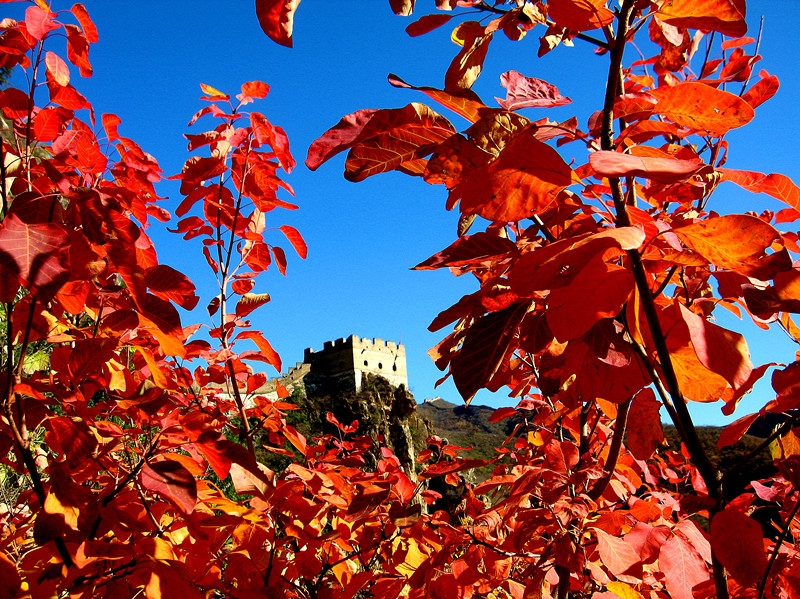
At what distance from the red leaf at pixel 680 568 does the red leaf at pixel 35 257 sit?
1043 millimetres

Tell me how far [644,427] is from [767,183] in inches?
13.4

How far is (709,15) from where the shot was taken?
48 cm

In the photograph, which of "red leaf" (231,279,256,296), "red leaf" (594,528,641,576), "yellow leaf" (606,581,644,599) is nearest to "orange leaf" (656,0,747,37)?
"red leaf" (594,528,641,576)

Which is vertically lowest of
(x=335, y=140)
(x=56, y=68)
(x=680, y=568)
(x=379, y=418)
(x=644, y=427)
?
(x=680, y=568)

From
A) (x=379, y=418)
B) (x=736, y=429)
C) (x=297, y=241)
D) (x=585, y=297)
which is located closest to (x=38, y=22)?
(x=297, y=241)

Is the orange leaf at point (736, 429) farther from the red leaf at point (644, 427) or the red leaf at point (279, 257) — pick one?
the red leaf at point (279, 257)

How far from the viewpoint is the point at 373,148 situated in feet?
1.82

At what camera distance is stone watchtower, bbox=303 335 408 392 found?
94.9 ft

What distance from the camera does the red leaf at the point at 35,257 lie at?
70 cm

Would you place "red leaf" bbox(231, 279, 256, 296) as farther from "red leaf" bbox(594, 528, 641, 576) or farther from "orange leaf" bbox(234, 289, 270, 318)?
"red leaf" bbox(594, 528, 641, 576)

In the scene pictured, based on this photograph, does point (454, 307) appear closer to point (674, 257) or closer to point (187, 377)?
point (674, 257)

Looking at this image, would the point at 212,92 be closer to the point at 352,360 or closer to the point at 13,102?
the point at 13,102

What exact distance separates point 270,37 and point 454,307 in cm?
37

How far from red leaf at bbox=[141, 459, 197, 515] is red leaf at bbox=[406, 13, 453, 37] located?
0.80m
